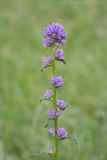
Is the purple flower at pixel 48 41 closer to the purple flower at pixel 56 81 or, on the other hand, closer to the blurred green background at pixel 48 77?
the purple flower at pixel 56 81

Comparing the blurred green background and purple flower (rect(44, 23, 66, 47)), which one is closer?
purple flower (rect(44, 23, 66, 47))

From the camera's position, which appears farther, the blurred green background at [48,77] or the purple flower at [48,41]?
the blurred green background at [48,77]

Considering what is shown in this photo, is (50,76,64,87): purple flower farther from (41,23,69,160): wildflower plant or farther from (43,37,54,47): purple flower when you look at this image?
(43,37,54,47): purple flower

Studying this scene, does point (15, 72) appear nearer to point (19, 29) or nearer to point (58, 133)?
point (19, 29)

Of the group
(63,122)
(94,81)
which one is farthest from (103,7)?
(63,122)

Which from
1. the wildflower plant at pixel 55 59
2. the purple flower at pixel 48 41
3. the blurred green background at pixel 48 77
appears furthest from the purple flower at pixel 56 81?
the blurred green background at pixel 48 77

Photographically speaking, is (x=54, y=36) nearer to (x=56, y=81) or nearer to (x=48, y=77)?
(x=56, y=81)

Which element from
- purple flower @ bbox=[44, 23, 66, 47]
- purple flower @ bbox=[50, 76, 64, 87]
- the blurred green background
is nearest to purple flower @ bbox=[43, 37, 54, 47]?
purple flower @ bbox=[44, 23, 66, 47]
